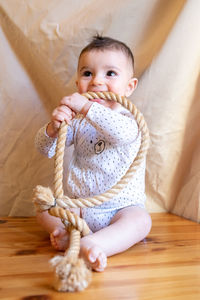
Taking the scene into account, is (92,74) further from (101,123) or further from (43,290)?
(43,290)

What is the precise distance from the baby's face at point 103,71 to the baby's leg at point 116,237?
13.5 inches

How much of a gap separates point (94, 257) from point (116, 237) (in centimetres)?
12

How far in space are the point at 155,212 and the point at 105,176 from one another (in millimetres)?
456

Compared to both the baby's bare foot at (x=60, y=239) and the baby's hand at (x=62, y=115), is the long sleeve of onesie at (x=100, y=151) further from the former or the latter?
the baby's bare foot at (x=60, y=239)

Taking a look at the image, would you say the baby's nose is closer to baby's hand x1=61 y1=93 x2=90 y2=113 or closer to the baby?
the baby

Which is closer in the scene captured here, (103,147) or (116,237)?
(116,237)

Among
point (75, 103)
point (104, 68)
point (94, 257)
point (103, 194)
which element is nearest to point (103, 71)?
point (104, 68)

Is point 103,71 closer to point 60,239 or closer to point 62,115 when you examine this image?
point 62,115

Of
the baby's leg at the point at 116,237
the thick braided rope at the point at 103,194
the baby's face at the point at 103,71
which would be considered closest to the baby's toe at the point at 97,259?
the baby's leg at the point at 116,237

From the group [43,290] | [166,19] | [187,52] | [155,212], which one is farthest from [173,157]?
[43,290]

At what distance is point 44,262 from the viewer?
0.78 m

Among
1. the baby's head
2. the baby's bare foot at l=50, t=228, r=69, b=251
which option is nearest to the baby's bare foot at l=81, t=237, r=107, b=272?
the baby's bare foot at l=50, t=228, r=69, b=251

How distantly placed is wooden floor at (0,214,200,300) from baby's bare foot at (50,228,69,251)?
21 mm

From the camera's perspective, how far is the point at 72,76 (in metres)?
1.30
